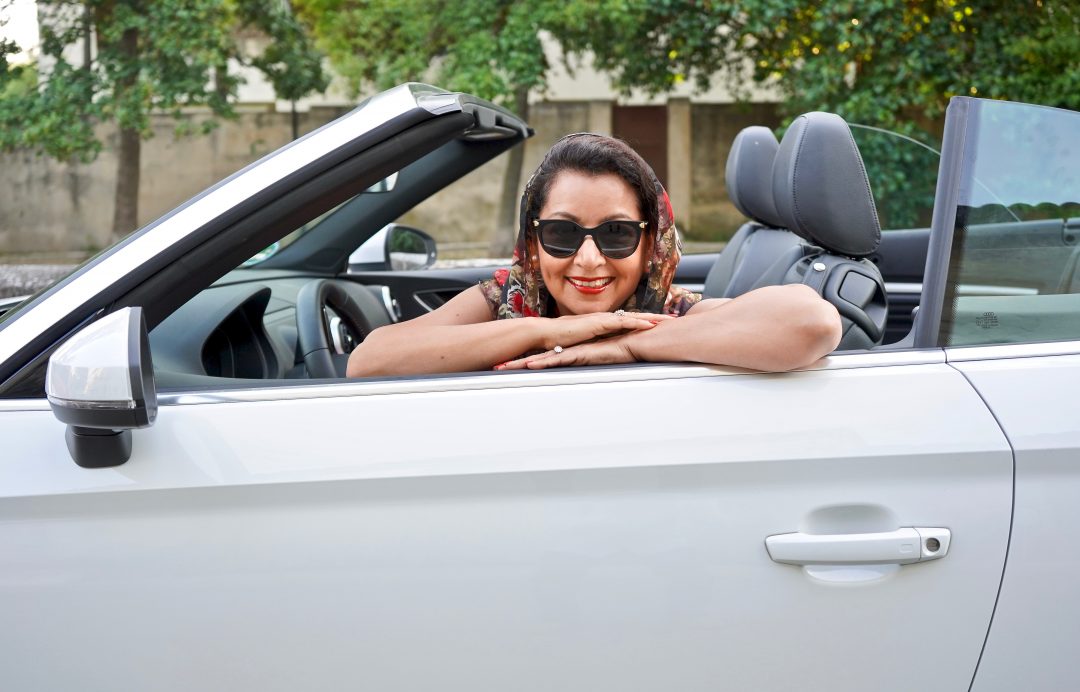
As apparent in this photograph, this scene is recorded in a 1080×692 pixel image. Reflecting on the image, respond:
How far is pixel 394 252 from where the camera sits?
3934 mm

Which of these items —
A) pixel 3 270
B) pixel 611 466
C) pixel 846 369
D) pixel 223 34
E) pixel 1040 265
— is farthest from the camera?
pixel 3 270

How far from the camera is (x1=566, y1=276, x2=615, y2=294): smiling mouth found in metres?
2.02

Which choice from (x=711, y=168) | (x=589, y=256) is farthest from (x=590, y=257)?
(x=711, y=168)

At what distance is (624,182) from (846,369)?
62cm

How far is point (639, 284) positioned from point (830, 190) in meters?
0.48

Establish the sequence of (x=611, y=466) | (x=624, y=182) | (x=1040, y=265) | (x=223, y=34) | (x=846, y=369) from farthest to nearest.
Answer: (x=223, y=34), (x=624, y=182), (x=1040, y=265), (x=846, y=369), (x=611, y=466)

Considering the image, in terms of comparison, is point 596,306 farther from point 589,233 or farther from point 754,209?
point 754,209

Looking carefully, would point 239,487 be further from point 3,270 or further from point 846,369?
point 3,270

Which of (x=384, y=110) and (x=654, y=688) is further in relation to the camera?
(x=384, y=110)

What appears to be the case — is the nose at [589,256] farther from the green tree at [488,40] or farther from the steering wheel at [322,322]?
the green tree at [488,40]

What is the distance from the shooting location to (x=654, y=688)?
160cm

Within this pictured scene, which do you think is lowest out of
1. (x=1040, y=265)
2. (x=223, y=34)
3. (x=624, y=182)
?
(x=1040, y=265)

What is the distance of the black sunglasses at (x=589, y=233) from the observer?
2010 millimetres

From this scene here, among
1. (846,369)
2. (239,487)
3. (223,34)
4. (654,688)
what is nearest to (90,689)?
(239,487)
